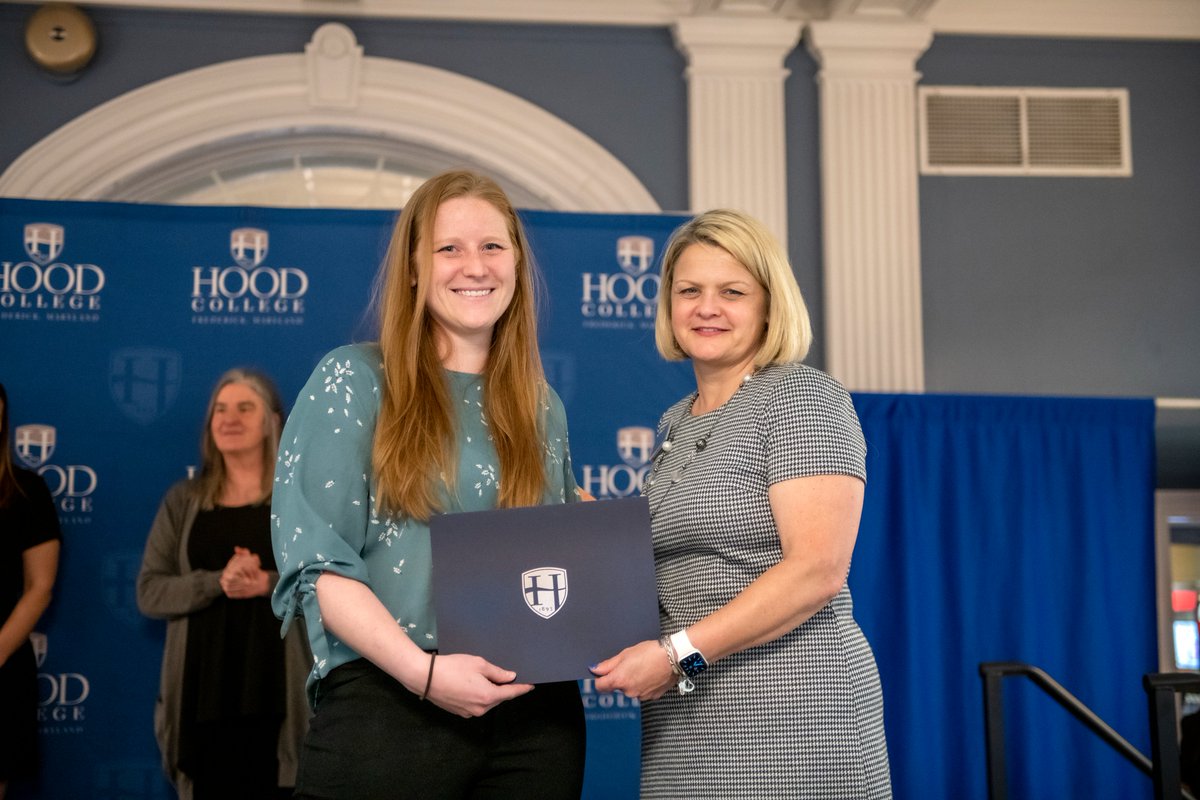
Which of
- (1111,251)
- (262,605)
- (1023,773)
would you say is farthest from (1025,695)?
(262,605)

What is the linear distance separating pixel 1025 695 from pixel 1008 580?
1.43 ft

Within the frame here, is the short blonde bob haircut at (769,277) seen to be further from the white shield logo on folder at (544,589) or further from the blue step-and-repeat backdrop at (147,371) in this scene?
the blue step-and-repeat backdrop at (147,371)

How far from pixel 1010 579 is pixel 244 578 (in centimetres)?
282

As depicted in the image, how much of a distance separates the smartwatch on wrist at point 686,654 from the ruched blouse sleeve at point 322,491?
18.3 inches

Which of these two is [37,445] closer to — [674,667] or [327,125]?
[327,125]

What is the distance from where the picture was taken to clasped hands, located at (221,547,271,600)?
3844mm

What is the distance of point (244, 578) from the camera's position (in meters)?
3.86

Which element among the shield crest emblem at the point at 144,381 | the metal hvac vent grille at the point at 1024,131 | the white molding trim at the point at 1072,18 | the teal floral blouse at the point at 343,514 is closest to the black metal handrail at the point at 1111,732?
the teal floral blouse at the point at 343,514

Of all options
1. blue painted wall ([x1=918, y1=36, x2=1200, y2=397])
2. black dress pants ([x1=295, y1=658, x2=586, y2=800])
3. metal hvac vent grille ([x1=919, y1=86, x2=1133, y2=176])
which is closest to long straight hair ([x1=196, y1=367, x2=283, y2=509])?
black dress pants ([x1=295, y1=658, x2=586, y2=800])

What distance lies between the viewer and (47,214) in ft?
13.2

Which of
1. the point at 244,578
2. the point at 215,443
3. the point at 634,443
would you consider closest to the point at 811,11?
the point at 634,443

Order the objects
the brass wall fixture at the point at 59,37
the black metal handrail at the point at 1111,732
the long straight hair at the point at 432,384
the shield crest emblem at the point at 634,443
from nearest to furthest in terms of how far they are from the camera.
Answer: the long straight hair at the point at 432,384
the black metal handrail at the point at 1111,732
the shield crest emblem at the point at 634,443
the brass wall fixture at the point at 59,37

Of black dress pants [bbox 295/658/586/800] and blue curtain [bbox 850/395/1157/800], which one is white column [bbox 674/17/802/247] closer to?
blue curtain [bbox 850/395/1157/800]

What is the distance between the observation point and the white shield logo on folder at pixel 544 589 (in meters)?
1.63
